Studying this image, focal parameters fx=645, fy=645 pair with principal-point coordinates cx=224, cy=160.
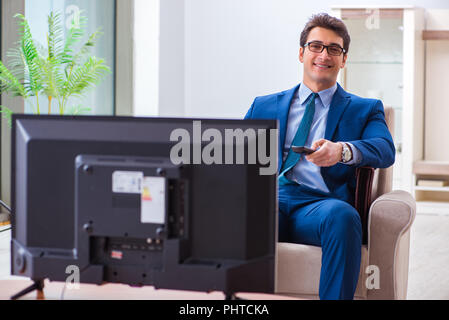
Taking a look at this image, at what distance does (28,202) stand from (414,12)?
5272mm

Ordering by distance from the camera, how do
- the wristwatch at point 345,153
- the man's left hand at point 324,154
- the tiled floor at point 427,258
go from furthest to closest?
the tiled floor at point 427,258, the wristwatch at point 345,153, the man's left hand at point 324,154

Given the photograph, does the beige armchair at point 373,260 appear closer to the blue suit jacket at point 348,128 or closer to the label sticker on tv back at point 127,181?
the blue suit jacket at point 348,128

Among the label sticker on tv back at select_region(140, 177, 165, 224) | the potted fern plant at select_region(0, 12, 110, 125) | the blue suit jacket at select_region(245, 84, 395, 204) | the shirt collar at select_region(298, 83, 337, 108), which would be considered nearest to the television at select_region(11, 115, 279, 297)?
the label sticker on tv back at select_region(140, 177, 165, 224)

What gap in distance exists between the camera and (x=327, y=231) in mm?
2035

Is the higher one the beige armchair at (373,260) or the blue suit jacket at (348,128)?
the blue suit jacket at (348,128)

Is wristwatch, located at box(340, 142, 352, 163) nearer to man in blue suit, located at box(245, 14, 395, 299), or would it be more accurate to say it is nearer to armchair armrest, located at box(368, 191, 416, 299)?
man in blue suit, located at box(245, 14, 395, 299)

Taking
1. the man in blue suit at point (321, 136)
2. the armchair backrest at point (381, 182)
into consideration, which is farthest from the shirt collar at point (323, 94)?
the armchair backrest at point (381, 182)

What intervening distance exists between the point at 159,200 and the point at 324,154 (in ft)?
2.14

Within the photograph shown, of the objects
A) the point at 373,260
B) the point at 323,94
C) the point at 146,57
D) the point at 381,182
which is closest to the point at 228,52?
the point at 146,57

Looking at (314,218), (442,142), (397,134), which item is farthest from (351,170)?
(442,142)

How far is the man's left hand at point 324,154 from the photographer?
1805 mm

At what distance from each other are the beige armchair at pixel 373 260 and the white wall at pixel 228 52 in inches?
182

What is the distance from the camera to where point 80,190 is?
1369 millimetres

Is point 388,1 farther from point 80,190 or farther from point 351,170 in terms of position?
point 80,190
